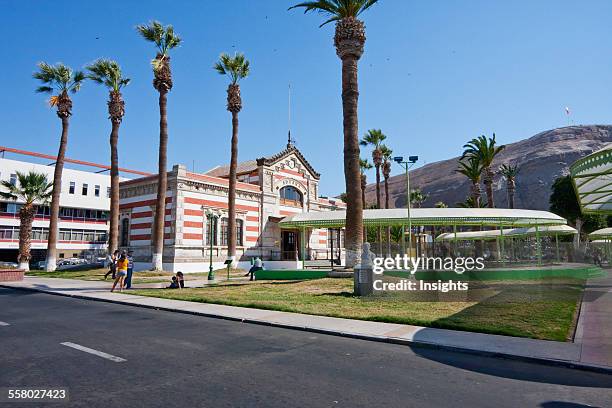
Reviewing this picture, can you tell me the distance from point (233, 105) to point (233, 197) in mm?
7361

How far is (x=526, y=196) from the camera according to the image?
13138 cm

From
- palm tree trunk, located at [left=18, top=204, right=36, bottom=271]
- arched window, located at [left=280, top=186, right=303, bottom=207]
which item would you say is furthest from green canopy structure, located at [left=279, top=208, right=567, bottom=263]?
palm tree trunk, located at [left=18, top=204, right=36, bottom=271]

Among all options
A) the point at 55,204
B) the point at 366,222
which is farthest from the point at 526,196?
the point at 55,204

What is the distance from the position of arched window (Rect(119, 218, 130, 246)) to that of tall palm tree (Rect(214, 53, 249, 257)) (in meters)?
9.59

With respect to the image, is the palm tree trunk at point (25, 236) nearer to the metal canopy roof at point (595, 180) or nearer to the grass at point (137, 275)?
the grass at point (137, 275)

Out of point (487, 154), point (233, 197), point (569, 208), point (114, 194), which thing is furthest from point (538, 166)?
point (114, 194)

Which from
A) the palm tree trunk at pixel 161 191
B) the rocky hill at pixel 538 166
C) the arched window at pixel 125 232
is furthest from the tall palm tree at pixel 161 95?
the rocky hill at pixel 538 166

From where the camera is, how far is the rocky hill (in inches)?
5177

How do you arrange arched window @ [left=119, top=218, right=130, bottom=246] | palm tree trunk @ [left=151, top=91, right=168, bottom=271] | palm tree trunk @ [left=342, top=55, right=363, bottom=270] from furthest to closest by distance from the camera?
arched window @ [left=119, top=218, right=130, bottom=246], palm tree trunk @ [left=151, top=91, right=168, bottom=271], palm tree trunk @ [left=342, top=55, right=363, bottom=270]

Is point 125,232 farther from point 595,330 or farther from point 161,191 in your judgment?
point 595,330

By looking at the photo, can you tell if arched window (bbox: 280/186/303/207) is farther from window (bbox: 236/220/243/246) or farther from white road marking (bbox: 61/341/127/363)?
white road marking (bbox: 61/341/127/363)

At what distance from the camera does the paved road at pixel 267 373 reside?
4.99m

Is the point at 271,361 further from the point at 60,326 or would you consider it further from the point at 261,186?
the point at 261,186

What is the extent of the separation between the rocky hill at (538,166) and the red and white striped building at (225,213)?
10951 cm
